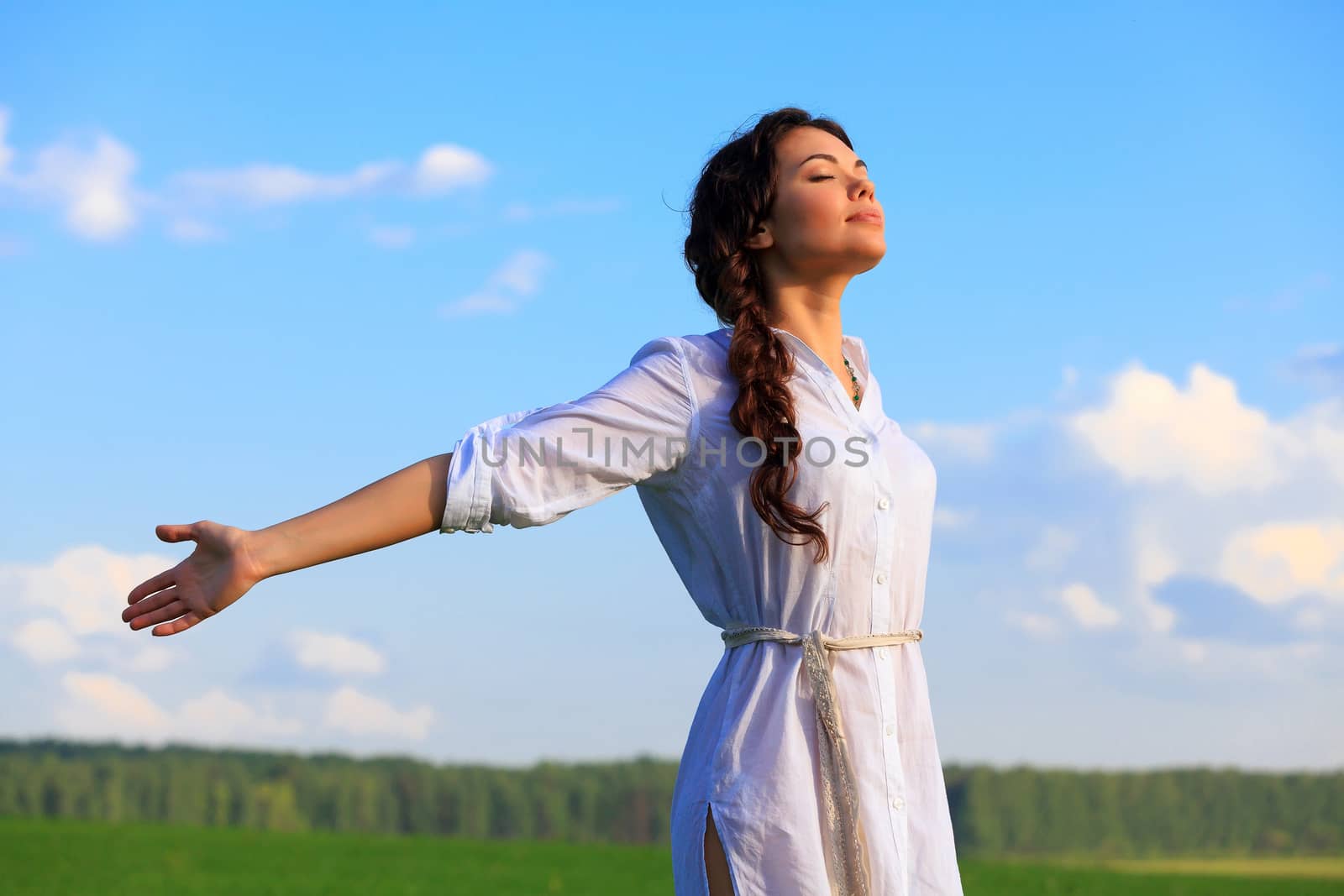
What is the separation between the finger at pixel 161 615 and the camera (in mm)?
2119

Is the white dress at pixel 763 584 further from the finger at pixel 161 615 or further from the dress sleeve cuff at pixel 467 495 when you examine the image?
the finger at pixel 161 615

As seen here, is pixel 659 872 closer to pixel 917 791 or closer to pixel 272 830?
pixel 272 830

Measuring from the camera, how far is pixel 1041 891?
12.3 m

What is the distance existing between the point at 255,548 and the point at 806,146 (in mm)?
1553

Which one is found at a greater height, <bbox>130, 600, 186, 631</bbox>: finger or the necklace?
the necklace

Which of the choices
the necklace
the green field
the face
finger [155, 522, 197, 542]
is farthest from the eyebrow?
the green field

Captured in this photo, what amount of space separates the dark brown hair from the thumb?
42.2 inches

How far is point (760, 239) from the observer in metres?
2.69

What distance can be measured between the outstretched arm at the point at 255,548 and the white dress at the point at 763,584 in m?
0.11

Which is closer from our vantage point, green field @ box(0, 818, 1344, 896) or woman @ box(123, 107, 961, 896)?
woman @ box(123, 107, 961, 896)

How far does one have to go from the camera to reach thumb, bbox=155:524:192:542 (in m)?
2.09

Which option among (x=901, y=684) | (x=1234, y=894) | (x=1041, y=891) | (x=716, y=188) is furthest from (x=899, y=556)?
(x=1234, y=894)

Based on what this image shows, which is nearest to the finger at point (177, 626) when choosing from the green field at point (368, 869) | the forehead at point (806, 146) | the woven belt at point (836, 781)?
the woven belt at point (836, 781)

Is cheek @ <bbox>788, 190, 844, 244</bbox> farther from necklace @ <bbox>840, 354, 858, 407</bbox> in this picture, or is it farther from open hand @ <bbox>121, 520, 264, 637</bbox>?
open hand @ <bbox>121, 520, 264, 637</bbox>
